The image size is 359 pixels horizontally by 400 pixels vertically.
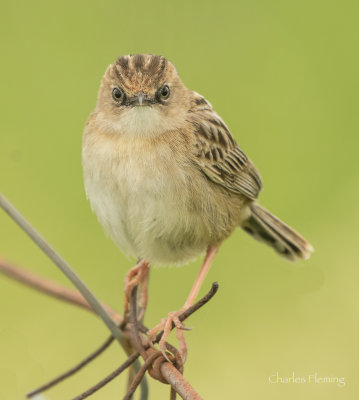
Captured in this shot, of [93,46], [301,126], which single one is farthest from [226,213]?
[93,46]

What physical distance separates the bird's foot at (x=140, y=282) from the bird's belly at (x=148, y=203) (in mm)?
69

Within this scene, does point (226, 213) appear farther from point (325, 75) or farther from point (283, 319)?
point (325, 75)

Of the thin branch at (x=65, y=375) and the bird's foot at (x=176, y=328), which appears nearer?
the thin branch at (x=65, y=375)

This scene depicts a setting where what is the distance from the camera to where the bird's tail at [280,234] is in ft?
17.0

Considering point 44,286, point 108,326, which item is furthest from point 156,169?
point 108,326

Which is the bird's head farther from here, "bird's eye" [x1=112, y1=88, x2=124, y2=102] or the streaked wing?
the streaked wing

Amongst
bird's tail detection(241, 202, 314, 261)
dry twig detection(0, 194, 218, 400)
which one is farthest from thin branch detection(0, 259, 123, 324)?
bird's tail detection(241, 202, 314, 261)

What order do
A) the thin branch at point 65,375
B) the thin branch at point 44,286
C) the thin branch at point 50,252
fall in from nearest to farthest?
the thin branch at point 50,252, the thin branch at point 65,375, the thin branch at point 44,286

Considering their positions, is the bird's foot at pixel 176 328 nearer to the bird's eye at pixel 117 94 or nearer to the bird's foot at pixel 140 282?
the bird's foot at pixel 140 282

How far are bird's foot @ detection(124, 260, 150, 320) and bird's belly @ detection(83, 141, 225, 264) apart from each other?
0.07 meters

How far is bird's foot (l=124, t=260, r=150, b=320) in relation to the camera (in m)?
3.75

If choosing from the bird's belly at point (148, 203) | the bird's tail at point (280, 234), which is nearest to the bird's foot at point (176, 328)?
the bird's belly at point (148, 203)

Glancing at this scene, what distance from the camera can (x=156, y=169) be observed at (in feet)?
13.9

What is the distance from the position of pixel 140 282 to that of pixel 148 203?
1.35ft
